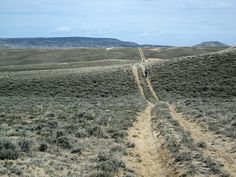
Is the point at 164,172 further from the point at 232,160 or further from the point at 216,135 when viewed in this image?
the point at 216,135

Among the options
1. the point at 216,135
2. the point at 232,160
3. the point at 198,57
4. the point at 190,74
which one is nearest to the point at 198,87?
the point at 190,74

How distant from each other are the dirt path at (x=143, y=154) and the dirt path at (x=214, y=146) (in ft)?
6.77

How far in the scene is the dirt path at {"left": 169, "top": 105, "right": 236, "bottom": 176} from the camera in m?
14.9

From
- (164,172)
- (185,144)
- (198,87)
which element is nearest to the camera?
(164,172)

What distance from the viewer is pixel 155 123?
2597cm

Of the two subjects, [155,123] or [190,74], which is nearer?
[155,123]

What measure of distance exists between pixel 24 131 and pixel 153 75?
134 feet

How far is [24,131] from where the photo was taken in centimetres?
2034

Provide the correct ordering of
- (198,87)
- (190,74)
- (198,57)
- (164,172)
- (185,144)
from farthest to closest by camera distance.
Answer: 1. (198,57)
2. (190,74)
3. (198,87)
4. (185,144)
5. (164,172)

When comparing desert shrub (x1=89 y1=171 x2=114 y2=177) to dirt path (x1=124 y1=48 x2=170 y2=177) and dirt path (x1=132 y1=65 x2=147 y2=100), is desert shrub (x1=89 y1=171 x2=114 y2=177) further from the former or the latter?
dirt path (x1=132 y1=65 x2=147 y2=100)

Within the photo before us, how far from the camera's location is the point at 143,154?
17406 mm

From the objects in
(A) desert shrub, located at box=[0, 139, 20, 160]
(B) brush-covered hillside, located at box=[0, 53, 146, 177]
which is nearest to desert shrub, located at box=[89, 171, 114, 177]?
(B) brush-covered hillside, located at box=[0, 53, 146, 177]

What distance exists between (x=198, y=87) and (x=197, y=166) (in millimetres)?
37561

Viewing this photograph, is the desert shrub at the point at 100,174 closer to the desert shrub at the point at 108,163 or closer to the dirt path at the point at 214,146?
the desert shrub at the point at 108,163
